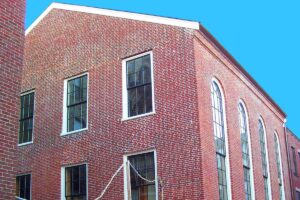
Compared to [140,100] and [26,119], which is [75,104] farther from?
[140,100]

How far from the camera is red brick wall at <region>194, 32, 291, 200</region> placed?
50.2 ft

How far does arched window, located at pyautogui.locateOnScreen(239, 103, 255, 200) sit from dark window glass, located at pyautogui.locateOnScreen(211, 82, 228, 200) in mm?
2288

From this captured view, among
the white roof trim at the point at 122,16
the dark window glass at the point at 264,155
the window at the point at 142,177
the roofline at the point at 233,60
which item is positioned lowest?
the window at the point at 142,177

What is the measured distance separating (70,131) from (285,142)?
13632mm

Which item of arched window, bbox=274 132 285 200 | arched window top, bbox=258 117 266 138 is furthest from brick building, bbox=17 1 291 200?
arched window, bbox=274 132 285 200

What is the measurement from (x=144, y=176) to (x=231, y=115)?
4.74 m

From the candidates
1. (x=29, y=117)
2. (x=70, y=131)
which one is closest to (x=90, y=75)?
(x=70, y=131)

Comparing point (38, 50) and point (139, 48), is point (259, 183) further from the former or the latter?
point (38, 50)

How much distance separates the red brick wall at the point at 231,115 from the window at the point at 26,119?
26.7ft

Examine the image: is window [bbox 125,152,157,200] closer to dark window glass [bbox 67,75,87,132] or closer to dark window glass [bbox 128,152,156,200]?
dark window glass [bbox 128,152,156,200]

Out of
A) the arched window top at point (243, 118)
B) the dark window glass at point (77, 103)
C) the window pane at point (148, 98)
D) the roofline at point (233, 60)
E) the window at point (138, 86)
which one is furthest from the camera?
the arched window top at point (243, 118)

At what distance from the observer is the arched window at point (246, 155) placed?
62.4 ft

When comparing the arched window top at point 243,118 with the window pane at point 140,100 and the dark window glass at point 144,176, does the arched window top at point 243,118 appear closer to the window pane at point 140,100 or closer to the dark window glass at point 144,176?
the window pane at point 140,100

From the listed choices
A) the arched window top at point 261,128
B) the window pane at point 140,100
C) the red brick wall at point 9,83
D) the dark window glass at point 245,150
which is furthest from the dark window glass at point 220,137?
the red brick wall at point 9,83
